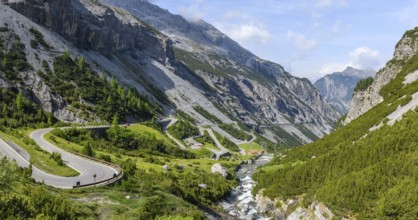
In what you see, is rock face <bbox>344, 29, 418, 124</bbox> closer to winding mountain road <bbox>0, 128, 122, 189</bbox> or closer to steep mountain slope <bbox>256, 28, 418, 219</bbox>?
steep mountain slope <bbox>256, 28, 418, 219</bbox>

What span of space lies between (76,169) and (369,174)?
3941cm

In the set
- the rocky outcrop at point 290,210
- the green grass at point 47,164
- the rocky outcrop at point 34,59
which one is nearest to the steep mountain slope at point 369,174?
the rocky outcrop at point 290,210

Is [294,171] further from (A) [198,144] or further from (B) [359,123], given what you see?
(A) [198,144]

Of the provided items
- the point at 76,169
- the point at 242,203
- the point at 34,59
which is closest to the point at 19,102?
the point at 34,59

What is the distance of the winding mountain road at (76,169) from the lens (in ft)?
137

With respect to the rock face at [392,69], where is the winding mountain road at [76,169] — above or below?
below

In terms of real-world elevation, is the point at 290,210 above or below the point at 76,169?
above

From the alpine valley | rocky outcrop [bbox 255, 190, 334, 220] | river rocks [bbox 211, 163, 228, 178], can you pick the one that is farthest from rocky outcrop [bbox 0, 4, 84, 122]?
rocky outcrop [bbox 255, 190, 334, 220]

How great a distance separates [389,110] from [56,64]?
4570 inches

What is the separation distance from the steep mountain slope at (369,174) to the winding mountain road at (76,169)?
27991mm

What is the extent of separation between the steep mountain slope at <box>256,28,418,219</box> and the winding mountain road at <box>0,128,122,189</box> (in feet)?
91.8

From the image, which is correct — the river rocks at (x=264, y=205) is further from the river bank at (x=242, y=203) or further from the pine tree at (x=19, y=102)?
the pine tree at (x=19, y=102)

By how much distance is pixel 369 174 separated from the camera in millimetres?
44938

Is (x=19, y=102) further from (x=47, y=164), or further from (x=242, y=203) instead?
(x=242, y=203)
